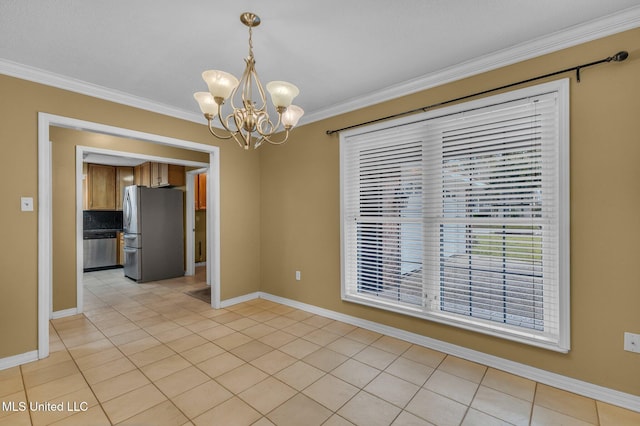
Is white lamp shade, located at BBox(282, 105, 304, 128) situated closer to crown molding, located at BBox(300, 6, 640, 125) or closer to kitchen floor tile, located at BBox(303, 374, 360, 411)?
crown molding, located at BBox(300, 6, 640, 125)

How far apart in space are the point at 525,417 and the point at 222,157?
393 cm

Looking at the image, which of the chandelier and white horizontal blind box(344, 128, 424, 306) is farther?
white horizontal blind box(344, 128, 424, 306)

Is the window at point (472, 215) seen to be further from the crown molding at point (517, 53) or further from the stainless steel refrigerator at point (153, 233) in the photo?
the stainless steel refrigerator at point (153, 233)

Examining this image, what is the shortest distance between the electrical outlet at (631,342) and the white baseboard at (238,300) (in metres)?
3.85

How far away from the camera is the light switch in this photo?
246 cm

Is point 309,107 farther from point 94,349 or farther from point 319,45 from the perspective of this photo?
point 94,349

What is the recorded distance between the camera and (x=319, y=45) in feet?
7.14

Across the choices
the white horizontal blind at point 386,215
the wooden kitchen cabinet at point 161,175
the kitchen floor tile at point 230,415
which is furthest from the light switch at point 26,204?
the wooden kitchen cabinet at point 161,175

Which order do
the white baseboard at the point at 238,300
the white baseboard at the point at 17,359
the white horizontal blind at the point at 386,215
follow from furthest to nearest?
the white baseboard at the point at 238,300
the white horizontal blind at the point at 386,215
the white baseboard at the point at 17,359

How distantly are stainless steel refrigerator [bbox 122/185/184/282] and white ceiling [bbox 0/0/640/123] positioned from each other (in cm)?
305

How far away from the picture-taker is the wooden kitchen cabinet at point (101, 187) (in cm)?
653

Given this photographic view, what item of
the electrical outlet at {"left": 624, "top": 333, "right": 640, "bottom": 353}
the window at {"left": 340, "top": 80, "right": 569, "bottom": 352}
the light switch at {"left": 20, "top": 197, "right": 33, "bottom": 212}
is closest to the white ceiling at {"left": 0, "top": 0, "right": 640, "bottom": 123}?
the window at {"left": 340, "top": 80, "right": 569, "bottom": 352}

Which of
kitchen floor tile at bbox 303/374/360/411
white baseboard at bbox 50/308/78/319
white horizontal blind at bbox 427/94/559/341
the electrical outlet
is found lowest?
kitchen floor tile at bbox 303/374/360/411

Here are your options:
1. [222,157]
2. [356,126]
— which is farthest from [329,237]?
[222,157]
